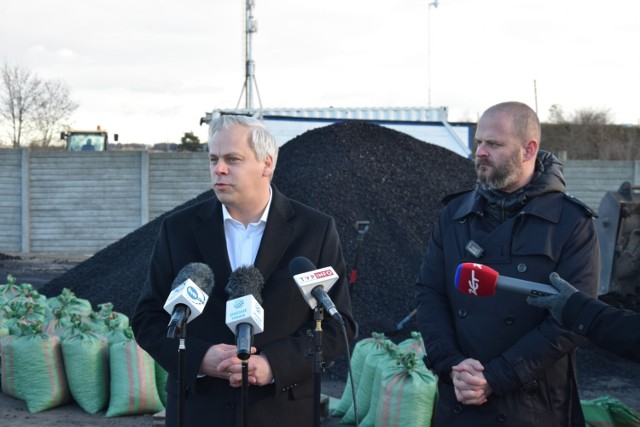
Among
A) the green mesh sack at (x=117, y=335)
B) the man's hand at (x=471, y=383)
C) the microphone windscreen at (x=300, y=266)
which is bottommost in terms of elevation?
the green mesh sack at (x=117, y=335)

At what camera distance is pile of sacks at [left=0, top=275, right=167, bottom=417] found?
21.6ft

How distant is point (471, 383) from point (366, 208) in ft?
23.7

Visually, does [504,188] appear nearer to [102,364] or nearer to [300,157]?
[102,364]

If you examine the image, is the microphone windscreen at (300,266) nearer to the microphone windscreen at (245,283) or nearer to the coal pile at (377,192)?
the microphone windscreen at (245,283)

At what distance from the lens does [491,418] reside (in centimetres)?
339

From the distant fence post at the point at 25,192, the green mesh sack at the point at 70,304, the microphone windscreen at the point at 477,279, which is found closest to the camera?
the microphone windscreen at the point at 477,279

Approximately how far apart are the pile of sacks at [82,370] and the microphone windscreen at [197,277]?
12.4 ft

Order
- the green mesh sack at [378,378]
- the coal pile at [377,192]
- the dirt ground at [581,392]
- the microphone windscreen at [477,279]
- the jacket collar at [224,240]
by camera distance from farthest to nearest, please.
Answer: the coal pile at [377,192]
the dirt ground at [581,392]
the green mesh sack at [378,378]
the jacket collar at [224,240]
the microphone windscreen at [477,279]

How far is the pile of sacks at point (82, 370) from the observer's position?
6578 mm

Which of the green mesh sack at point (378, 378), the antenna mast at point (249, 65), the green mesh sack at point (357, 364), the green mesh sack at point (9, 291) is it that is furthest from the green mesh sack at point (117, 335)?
the antenna mast at point (249, 65)

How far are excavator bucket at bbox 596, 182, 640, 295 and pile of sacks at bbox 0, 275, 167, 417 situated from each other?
442cm

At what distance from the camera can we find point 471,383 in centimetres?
333

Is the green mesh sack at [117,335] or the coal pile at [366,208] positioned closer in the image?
the green mesh sack at [117,335]

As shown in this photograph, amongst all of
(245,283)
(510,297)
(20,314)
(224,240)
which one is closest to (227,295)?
(224,240)
